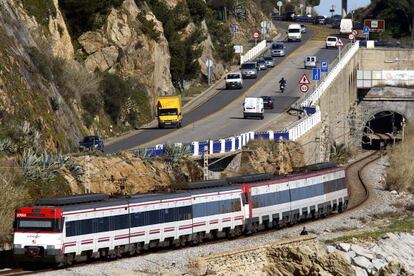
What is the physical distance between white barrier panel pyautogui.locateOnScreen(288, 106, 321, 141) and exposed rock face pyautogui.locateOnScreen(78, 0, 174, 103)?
540 inches

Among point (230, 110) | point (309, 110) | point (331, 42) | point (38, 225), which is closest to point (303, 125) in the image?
point (309, 110)

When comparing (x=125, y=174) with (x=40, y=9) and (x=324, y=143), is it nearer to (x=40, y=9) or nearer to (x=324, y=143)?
(x=40, y=9)

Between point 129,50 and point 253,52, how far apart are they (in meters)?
45.2

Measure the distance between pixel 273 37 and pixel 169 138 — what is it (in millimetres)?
79352

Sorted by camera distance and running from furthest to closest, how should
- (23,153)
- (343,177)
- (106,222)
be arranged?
(343,177)
(23,153)
(106,222)

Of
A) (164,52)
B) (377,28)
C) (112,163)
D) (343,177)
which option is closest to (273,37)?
(377,28)

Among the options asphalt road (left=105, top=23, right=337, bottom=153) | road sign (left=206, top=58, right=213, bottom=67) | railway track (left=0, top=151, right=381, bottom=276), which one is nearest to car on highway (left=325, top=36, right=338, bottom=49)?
asphalt road (left=105, top=23, right=337, bottom=153)

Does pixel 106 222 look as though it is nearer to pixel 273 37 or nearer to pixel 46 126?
pixel 46 126

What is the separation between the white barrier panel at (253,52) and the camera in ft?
394

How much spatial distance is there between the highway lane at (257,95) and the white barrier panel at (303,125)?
380 cm

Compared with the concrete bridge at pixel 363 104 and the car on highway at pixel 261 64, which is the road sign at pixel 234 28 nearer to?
the concrete bridge at pixel 363 104

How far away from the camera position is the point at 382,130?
124 meters

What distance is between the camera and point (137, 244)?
40156 millimetres

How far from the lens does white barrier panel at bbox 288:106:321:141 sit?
228 ft
